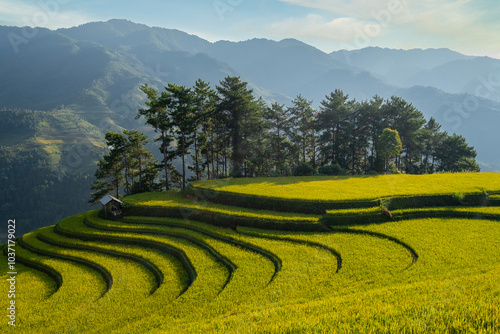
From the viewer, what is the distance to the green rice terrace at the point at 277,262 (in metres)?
7.85

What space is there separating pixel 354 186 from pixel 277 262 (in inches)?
633

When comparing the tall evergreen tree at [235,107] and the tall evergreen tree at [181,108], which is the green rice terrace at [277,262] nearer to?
the tall evergreen tree at [181,108]

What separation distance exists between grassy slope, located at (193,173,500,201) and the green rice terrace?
0.68 feet

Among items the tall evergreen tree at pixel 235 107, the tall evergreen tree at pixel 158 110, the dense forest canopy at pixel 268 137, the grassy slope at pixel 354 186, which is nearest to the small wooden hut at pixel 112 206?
the grassy slope at pixel 354 186

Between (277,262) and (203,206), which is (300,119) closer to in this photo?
(203,206)

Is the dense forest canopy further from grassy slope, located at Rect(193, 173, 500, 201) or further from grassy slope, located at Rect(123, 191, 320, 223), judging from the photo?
grassy slope, located at Rect(193, 173, 500, 201)

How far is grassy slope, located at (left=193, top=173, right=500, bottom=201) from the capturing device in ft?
81.3

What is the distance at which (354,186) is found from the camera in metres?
28.9

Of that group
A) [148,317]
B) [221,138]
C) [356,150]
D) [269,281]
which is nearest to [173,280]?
[148,317]

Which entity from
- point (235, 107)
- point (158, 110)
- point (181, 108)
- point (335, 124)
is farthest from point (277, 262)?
point (335, 124)

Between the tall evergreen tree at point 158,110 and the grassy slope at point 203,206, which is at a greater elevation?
the tall evergreen tree at point 158,110

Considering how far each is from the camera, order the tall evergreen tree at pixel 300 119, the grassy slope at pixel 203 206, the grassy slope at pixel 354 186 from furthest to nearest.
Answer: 1. the tall evergreen tree at pixel 300 119
2. the grassy slope at pixel 354 186
3. the grassy slope at pixel 203 206

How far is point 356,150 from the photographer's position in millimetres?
49844

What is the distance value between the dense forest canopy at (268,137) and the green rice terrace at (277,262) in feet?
38.3
